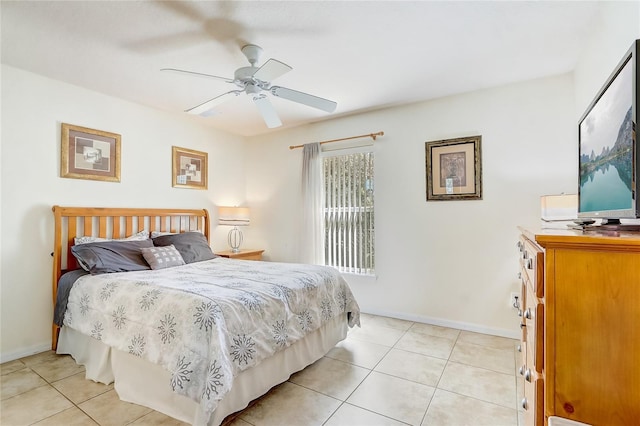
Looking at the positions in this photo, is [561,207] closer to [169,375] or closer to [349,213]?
[349,213]

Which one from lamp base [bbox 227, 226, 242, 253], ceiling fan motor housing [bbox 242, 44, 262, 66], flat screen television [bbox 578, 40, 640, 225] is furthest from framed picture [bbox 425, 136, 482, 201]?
lamp base [bbox 227, 226, 242, 253]

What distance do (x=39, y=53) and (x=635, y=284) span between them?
3820mm

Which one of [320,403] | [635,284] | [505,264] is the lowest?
[320,403]

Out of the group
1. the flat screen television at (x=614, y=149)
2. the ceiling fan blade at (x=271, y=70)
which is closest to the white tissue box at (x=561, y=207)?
the flat screen television at (x=614, y=149)

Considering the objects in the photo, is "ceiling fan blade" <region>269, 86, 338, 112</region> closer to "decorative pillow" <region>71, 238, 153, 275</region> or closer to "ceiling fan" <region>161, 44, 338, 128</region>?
"ceiling fan" <region>161, 44, 338, 128</region>

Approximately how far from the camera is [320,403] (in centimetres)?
200

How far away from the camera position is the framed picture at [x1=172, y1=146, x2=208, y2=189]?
3.96 metres

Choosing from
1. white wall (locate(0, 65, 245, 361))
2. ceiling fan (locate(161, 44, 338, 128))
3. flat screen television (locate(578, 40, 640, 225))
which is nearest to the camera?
flat screen television (locate(578, 40, 640, 225))

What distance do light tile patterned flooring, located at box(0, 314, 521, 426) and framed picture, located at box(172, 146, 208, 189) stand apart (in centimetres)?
224

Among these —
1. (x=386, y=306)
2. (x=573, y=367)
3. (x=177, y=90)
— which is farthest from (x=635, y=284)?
(x=177, y=90)

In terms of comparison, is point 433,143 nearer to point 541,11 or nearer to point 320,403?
point 541,11

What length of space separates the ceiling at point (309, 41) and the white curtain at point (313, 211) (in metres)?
1.13

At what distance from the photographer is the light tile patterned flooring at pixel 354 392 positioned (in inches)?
72.4

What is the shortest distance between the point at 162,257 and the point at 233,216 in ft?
4.97
